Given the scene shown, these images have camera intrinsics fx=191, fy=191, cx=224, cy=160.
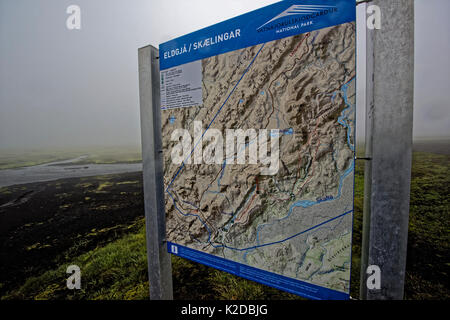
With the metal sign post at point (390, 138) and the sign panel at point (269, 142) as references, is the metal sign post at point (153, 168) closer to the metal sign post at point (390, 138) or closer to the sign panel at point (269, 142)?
the sign panel at point (269, 142)

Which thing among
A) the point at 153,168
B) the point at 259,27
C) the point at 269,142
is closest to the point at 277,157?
the point at 269,142

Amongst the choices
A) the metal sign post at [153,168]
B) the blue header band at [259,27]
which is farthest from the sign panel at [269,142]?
the metal sign post at [153,168]

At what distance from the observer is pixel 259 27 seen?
1325 millimetres

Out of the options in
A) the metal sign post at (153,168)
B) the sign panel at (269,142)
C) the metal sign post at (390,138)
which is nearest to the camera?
the metal sign post at (390,138)

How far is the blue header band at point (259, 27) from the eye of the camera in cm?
112

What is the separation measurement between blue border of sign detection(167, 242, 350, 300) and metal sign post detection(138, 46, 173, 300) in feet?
0.72

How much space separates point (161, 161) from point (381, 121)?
1735 mm

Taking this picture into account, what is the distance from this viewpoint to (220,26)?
1.46 m

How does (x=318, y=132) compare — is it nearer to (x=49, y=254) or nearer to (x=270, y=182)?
(x=270, y=182)

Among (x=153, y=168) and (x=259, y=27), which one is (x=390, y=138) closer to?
(x=259, y=27)

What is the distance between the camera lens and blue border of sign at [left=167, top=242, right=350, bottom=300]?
49.3 inches

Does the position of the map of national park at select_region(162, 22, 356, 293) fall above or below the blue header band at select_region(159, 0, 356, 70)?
below

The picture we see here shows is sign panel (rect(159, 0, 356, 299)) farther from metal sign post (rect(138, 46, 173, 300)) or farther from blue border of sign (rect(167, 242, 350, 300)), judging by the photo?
metal sign post (rect(138, 46, 173, 300))

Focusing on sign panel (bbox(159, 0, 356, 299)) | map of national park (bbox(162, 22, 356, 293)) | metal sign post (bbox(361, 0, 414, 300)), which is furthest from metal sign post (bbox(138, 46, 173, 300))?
metal sign post (bbox(361, 0, 414, 300))
